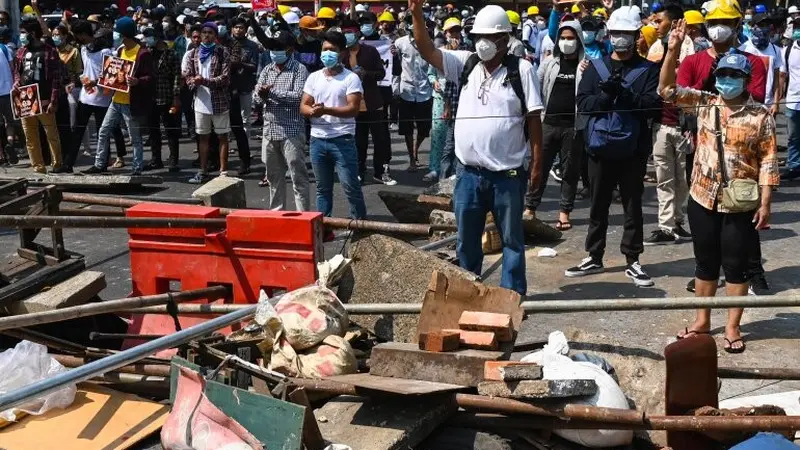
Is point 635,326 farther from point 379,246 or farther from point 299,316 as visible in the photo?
point 299,316

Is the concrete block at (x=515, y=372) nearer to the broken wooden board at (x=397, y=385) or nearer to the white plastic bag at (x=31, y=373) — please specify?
the broken wooden board at (x=397, y=385)

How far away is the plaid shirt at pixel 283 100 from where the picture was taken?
10266 millimetres

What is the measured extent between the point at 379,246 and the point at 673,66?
2.23 meters

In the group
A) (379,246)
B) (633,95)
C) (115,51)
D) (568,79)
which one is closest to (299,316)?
(379,246)

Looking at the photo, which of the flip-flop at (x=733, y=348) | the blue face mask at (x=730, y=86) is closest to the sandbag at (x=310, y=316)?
the flip-flop at (x=733, y=348)

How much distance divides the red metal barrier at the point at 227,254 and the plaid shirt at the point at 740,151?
2453mm

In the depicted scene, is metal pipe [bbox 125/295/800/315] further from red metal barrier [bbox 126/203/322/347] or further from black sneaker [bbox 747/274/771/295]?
black sneaker [bbox 747/274/771/295]

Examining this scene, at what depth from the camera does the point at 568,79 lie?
9906 mm

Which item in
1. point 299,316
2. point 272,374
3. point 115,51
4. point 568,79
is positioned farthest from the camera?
point 115,51

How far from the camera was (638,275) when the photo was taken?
26.4 feet

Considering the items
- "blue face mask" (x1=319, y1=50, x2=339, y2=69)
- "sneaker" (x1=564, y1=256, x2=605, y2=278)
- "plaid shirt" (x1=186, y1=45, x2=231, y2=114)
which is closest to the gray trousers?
"blue face mask" (x1=319, y1=50, x2=339, y2=69)

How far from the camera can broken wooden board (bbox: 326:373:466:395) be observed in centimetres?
487

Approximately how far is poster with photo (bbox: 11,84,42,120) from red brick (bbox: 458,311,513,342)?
9.55 m

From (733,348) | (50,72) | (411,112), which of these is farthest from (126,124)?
(733,348)
